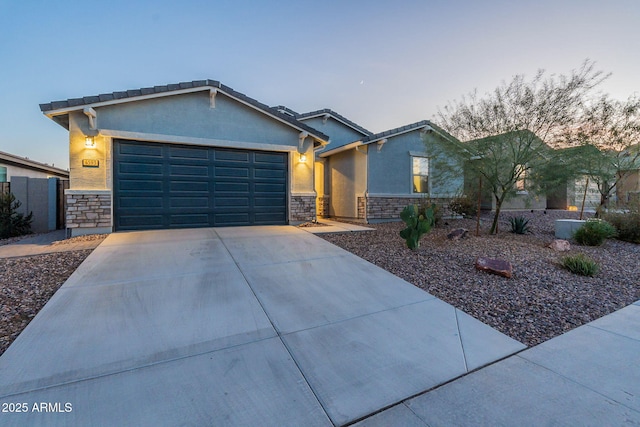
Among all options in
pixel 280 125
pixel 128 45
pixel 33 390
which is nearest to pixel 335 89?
pixel 280 125

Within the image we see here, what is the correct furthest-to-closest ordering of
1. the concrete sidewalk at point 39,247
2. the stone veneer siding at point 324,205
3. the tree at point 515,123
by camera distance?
the stone veneer siding at point 324,205 < the tree at point 515,123 < the concrete sidewalk at point 39,247

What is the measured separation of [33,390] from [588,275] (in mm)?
7482

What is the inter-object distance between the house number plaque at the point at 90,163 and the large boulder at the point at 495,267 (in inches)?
368

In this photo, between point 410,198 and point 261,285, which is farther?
point 410,198

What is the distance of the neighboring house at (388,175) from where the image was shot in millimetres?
11125

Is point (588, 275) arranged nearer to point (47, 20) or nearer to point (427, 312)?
point (427, 312)

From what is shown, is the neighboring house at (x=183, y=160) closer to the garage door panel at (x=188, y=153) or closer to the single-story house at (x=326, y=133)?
the garage door panel at (x=188, y=153)

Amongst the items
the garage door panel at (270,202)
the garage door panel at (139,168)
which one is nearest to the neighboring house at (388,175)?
the garage door panel at (270,202)

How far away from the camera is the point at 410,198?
1185cm

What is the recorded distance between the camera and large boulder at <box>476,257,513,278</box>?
15.0 feet

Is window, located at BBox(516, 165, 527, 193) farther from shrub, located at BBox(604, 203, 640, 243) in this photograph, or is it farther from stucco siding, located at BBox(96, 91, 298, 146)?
stucco siding, located at BBox(96, 91, 298, 146)

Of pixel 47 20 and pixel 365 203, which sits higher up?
pixel 47 20

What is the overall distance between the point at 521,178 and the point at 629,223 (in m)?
3.31

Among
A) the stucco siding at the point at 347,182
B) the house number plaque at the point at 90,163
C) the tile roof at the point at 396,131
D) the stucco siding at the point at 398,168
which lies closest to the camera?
the house number plaque at the point at 90,163
